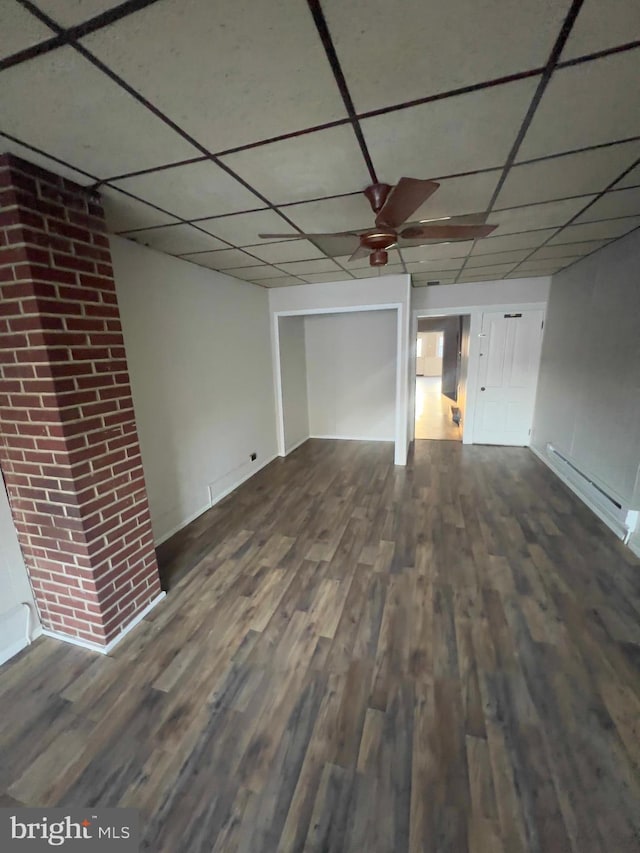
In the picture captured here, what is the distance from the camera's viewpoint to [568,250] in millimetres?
3191

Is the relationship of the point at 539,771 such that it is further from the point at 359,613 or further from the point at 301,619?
the point at 301,619

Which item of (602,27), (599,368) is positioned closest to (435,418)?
(599,368)

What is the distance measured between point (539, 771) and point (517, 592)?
104cm

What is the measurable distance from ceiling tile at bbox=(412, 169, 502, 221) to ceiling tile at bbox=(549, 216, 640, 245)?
1.09m

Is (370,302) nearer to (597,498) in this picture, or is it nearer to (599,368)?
(599,368)

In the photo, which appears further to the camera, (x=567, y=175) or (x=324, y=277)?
(x=324, y=277)

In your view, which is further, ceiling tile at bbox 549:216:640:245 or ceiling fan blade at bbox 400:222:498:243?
ceiling tile at bbox 549:216:640:245

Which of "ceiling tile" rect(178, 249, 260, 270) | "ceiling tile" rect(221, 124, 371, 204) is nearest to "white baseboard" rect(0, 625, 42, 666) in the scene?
"ceiling tile" rect(221, 124, 371, 204)

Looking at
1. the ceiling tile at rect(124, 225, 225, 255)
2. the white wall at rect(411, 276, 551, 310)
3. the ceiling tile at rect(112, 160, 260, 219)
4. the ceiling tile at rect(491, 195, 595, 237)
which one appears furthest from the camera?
the white wall at rect(411, 276, 551, 310)

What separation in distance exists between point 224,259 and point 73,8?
226cm

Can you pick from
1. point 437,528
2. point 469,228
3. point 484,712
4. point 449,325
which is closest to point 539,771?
point 484,712

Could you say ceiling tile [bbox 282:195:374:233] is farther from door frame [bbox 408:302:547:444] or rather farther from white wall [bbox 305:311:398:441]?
white wall [bbox 305:311:398:441]

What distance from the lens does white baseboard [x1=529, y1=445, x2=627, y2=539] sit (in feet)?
9.00

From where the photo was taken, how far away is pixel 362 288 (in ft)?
13.4
